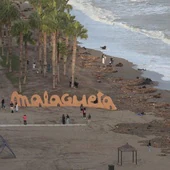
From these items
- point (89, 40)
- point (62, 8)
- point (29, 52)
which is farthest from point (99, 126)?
point (89, 40)

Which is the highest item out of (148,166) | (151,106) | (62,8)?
(62,8)

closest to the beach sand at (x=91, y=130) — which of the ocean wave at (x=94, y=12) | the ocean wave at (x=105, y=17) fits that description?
the ocean wave at (x=105, y=17)

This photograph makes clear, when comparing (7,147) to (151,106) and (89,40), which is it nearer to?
(151,106)

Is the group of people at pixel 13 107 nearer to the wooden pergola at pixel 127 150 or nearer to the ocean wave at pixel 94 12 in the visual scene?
the wooden pergola at pixel 127 150

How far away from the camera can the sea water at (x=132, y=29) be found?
220 ft

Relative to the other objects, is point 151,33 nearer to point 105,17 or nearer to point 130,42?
point 130,42

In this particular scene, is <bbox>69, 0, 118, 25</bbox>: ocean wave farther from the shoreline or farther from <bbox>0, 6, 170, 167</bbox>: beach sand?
<bbox>0, 6, 170, 167</bbox>: beach sand

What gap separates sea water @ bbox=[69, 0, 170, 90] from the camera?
220 feet

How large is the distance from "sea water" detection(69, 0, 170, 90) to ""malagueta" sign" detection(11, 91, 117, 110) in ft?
32.9

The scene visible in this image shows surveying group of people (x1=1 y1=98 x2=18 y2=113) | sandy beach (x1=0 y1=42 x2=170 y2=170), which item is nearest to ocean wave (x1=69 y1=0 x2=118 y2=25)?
sandy beach (x1=0 y1=42 x2=170 y2=170)

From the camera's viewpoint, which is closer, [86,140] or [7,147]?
[7,147]

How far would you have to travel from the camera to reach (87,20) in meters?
98.5

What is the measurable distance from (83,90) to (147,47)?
25319 millimetres

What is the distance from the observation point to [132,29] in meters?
88.3
